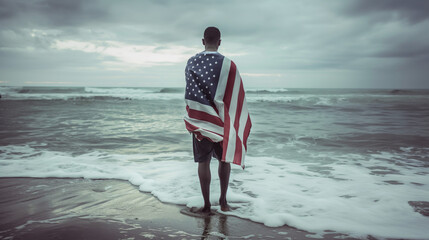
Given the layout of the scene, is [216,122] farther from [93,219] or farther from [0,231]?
[0,231]

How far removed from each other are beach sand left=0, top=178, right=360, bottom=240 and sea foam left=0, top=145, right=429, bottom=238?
199mm

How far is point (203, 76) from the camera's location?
2.46m

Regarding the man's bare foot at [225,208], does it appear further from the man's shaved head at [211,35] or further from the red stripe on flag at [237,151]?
the man's shaved head at [211,35]

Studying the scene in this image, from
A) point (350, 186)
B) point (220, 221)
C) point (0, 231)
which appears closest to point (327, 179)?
point (350, 186)

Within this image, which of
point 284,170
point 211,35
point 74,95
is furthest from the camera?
point 74,95

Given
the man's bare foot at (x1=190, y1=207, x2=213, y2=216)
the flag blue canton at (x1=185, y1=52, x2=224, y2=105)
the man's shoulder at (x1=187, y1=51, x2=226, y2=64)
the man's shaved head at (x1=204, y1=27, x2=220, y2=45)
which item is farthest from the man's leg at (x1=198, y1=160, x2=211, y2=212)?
the man's shaved head at (x1=204, y1=27, x2=220, y2=45)

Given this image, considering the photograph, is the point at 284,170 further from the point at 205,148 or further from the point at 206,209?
the point at 205,148

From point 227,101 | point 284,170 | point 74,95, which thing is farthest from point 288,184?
point 74,95

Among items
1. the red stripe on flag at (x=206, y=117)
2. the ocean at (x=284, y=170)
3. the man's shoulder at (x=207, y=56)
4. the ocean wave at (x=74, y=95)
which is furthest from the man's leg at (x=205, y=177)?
the ocean wave at (x=74, y=95)

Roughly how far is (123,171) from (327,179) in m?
3.13

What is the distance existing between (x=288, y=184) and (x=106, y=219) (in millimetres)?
2390

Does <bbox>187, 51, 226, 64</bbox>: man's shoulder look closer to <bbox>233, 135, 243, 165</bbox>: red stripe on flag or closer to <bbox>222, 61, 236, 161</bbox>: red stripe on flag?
<bbox>222, 61, 236, 161</bbox>: red stripe on flag

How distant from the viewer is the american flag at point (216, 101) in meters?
2.46

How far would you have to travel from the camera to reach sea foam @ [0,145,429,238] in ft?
8.31
